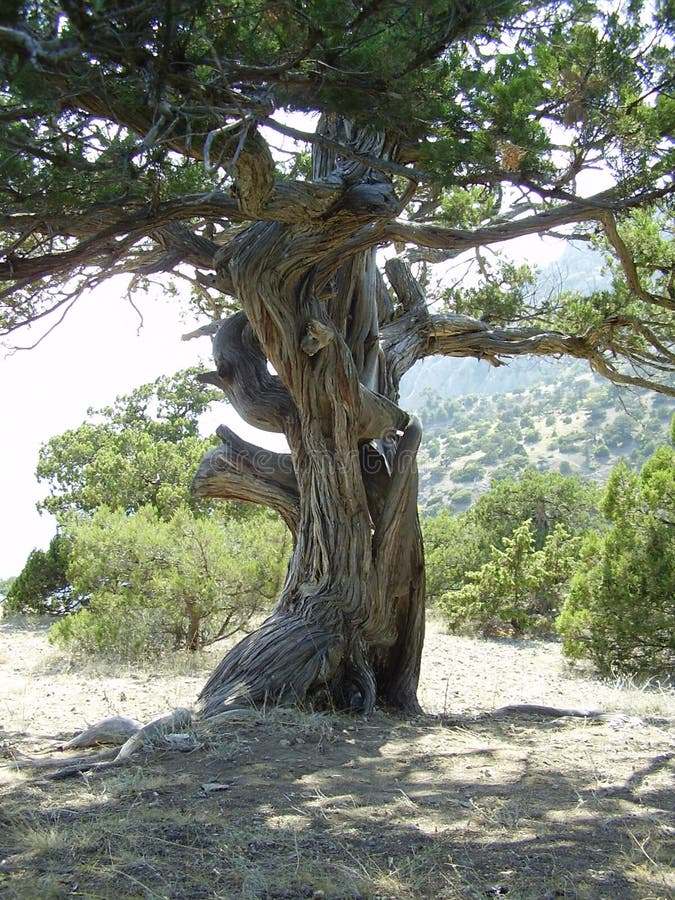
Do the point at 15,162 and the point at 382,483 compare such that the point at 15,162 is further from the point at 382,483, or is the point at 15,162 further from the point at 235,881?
the point at 382,483

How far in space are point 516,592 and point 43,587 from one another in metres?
7.72

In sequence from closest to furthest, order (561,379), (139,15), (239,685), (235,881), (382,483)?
(235,881) < (139,15) < (239,685) < (382,483) < (561,379)

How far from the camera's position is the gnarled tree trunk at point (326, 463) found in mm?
5453

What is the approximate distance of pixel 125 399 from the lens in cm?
2006

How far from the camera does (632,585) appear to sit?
886 cm

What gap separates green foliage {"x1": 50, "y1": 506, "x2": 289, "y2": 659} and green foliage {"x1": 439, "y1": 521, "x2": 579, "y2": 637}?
390 cm

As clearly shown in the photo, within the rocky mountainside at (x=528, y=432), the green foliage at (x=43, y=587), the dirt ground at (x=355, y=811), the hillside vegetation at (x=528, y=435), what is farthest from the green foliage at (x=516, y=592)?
the hillside vegetation at (x=528, y=435)

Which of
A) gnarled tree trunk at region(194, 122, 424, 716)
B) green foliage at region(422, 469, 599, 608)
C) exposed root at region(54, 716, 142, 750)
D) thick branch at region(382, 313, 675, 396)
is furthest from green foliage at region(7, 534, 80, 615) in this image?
exposed root at region(54, 716, 142, 750)

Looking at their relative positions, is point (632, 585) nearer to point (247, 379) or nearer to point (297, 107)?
point (247, 379)

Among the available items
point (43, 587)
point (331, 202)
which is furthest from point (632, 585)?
point (43, 587)

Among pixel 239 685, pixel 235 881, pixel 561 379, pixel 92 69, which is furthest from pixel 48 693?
pixel 561 379

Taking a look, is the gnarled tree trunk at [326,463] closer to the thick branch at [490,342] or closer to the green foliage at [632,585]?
the thick branch at [490,342]

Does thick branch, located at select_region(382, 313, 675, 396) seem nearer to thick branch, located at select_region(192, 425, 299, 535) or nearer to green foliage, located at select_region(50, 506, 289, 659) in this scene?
thick branch, located at select_region(192, 425, 299, 535)

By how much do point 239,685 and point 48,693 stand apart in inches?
108
